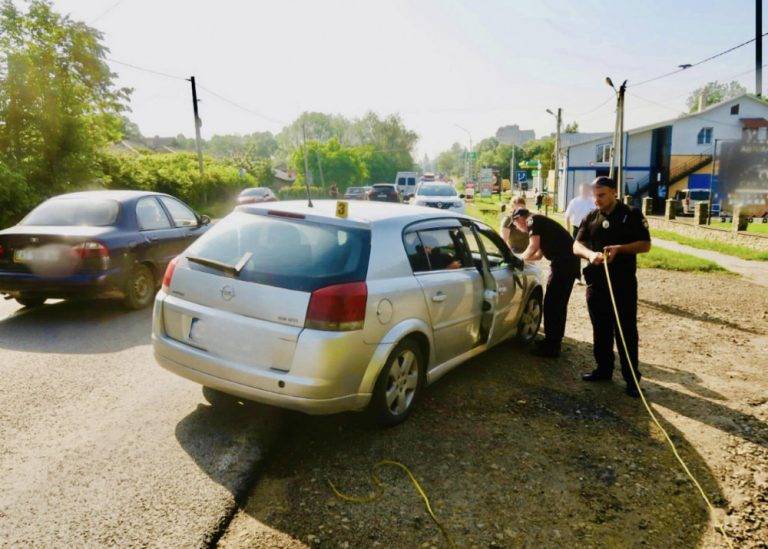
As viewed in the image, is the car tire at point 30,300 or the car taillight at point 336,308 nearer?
the car taillight at point 336,308

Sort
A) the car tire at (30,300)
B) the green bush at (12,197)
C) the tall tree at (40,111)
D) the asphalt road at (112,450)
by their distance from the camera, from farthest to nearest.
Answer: the tall tree at (40,111) → the green bush at (12,197) → the car tire at (30,300) → the asphalt road at (112,450)

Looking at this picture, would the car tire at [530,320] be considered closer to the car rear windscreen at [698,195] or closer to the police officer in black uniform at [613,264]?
the police officer in black uniform at [613,264]

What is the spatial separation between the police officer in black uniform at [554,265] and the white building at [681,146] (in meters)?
40.6

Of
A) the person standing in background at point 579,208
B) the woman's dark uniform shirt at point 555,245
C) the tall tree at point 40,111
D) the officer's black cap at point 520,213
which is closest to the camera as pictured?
the woman's dark uniform shirt at point 555,245

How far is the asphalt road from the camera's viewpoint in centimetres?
294

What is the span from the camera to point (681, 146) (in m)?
46.5

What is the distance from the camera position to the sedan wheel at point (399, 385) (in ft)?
12.9

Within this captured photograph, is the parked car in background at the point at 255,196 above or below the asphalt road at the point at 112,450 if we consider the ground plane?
above

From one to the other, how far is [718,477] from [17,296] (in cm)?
767

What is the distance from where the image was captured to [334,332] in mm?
3500

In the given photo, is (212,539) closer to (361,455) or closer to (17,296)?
(361,455)

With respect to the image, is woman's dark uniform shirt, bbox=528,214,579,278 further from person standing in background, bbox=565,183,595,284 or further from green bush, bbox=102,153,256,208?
green bush, bbox=102,153,256,208

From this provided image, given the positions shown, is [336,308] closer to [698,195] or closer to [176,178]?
[176,178]

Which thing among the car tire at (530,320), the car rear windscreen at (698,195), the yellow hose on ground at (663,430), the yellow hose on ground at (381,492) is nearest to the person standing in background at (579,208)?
the car tire at (530,320)
